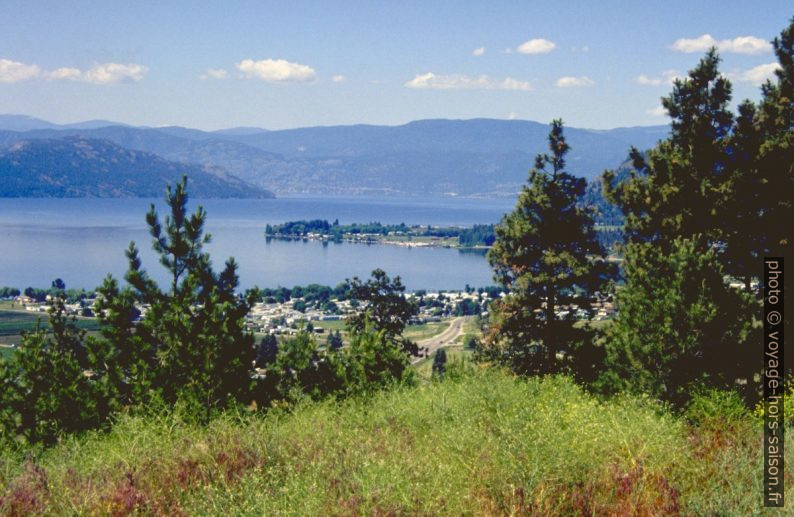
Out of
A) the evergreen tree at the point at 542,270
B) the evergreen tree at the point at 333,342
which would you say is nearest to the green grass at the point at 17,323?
the evergreen tree at the point at 333,342

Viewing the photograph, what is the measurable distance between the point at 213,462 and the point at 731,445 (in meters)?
6.33

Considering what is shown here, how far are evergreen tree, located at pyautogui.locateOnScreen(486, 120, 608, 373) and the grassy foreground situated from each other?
1222 centimetres

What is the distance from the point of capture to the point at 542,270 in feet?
71.6

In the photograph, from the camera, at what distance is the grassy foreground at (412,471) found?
648cm

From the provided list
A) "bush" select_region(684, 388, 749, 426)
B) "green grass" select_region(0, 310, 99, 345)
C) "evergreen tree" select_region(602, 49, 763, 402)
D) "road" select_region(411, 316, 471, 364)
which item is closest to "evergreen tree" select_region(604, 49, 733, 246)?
"evergreen tree" select_region(602, 49, 763, 402)

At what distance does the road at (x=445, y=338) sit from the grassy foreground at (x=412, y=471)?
209 ft

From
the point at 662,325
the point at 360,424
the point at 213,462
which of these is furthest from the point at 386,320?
the point at 213,462

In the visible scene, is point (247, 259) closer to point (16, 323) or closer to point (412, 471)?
point (16, 323)

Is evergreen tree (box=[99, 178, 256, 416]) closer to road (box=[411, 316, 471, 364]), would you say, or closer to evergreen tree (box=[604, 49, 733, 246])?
evergreen tree (box=[604, 49, 733, 246])

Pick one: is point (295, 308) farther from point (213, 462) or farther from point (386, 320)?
point (213, 462)

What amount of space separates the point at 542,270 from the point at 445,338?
63.4m

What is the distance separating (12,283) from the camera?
11131cm

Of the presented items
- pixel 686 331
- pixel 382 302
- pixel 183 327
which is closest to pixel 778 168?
pixel 686 331

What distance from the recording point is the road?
3050 inches
